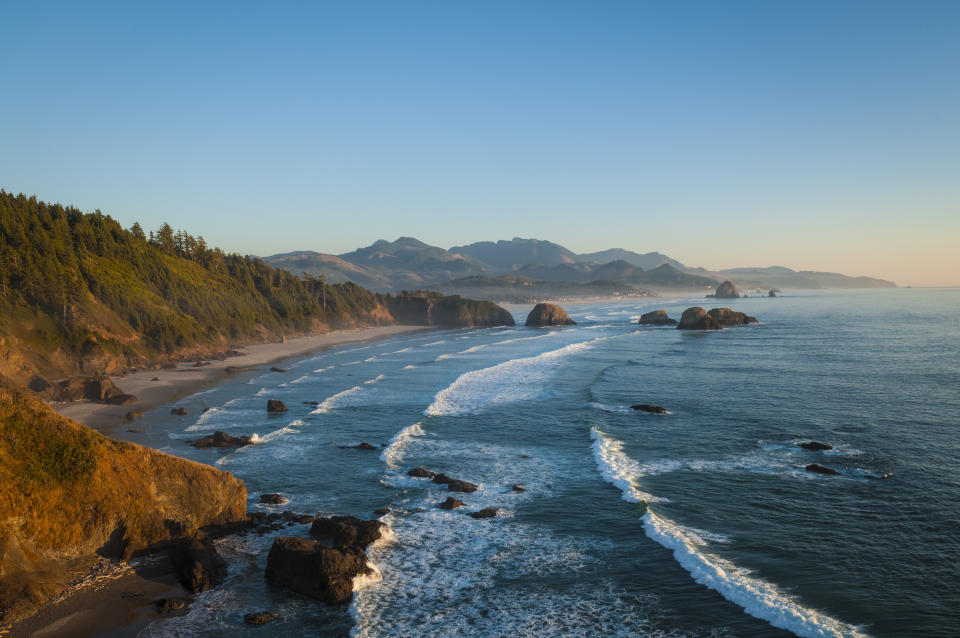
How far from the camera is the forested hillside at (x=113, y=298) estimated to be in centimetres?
5403

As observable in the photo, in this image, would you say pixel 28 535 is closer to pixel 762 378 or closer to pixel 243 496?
pixel 243 496

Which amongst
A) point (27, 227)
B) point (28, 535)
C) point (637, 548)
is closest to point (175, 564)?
point (28, 535)

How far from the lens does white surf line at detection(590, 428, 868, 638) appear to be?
14797mm

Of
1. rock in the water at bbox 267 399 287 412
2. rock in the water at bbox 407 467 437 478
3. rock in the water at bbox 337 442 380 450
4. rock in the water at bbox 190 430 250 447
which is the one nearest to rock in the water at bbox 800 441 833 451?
rock in the water at bbox 407 467 437 478

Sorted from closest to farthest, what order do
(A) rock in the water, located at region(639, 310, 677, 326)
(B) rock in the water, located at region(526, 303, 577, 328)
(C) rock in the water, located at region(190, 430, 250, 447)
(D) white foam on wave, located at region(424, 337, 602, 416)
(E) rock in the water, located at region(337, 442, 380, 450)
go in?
(E) rock in the water, located at region(337, 442, 380, 450)
(C) rock in the water, located at region(190, 430, 250, 447)
(D) white foam on wave, located at region(424, 337, 602, 416)
(A) rock in the water, located at region(639, 310, 677, 326)
(B) rock in the water, located at region(526, 303, 577, 328)

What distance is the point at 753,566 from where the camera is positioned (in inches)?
711

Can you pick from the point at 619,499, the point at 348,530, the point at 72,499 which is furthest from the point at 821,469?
the point at 72,499

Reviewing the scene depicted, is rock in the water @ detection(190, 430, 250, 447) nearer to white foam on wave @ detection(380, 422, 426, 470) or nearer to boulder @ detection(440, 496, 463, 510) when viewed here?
white foam on wave @ detection(380, 422, 426, 470)

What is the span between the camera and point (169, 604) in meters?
16.0

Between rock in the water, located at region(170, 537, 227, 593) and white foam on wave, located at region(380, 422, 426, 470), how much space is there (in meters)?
11.8

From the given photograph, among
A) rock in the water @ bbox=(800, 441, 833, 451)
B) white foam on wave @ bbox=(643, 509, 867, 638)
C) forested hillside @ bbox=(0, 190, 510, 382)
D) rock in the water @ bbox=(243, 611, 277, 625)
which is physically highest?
forested hillside @ bbox=(0, 190, 510, 382)

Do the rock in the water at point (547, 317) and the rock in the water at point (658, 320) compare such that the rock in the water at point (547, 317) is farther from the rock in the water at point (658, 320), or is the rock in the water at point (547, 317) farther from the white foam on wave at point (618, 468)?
the white foam on wave at point (618, 468)

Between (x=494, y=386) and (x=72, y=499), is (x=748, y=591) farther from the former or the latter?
(x=494, y=386)

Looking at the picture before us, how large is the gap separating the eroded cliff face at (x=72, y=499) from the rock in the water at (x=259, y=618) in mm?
5852
